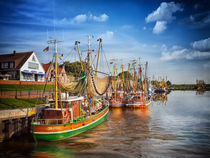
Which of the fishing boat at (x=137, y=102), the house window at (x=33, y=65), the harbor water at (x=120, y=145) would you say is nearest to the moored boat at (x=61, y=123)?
the harbor water at (x=120, y=145)

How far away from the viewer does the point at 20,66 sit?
5372cm

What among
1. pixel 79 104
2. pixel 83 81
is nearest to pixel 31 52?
pixel 83 81

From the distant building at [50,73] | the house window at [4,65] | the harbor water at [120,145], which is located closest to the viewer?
the harbor water at [120,145]

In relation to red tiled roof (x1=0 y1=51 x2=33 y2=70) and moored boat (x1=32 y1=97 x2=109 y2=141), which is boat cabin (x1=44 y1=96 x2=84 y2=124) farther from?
red tiled roof (x1=0 y1=51 x2=33 y2=70)

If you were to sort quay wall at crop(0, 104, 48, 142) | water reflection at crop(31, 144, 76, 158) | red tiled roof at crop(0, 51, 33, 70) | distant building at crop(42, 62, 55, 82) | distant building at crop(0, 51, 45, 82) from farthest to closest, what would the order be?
red tiled roof at crop(0, 51, 33, 70) → distant building at crop(0, 51, 45, 82) → distant building at crop(42, 62, 55, 82) → quay wall at crop(0, 104, 48, 142) → water reflection at crop(31, 144, 76, 158)

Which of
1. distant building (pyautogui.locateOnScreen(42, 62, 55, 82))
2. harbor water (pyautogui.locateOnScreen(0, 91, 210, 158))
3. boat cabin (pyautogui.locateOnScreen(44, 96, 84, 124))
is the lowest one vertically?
harbor water (pyautogui.locateOnScreen(0, 91, 210, 158))

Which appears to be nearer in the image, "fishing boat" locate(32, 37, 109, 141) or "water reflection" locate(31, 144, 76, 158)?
"water reflection" locate(31, 144, 76, 158)

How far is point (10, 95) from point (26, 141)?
14229 millimetres

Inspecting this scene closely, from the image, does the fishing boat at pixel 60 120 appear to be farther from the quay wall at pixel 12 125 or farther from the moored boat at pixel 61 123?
the quay wall at pixel 12 125

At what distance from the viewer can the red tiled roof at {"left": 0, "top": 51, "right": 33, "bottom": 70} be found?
180 feet

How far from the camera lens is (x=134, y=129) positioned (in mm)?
27422

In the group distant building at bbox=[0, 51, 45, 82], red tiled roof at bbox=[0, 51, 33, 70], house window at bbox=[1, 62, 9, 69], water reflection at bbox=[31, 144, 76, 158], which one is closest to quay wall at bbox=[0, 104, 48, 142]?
water reflection at bbox=[31, 144, 76, 158]

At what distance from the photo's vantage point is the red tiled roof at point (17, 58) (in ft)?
180

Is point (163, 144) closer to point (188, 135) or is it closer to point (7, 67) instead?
point (188, 135)
